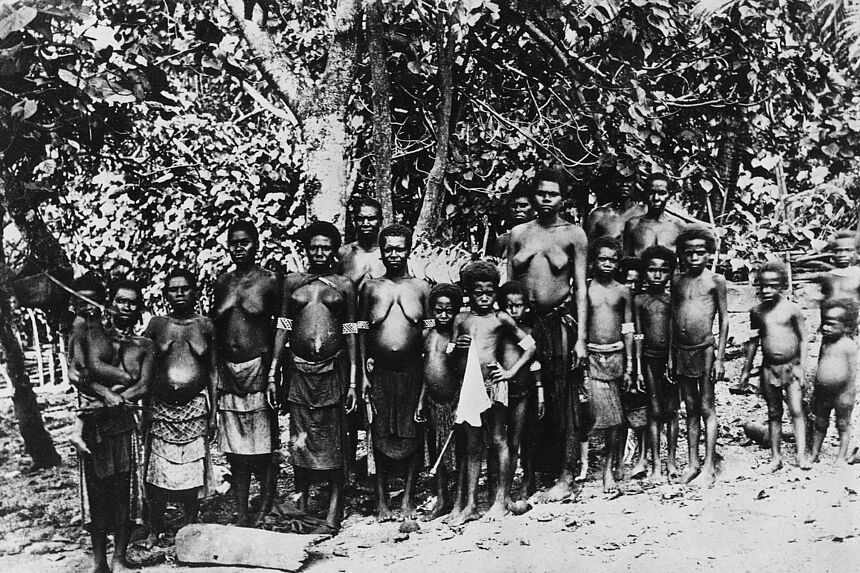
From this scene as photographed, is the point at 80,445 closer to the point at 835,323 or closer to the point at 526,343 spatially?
the point at 526,343

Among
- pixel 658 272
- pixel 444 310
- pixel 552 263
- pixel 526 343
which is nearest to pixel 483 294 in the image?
pixel 444 310

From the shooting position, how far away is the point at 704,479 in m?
4.85

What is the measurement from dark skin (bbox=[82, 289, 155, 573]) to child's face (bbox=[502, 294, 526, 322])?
2.01m

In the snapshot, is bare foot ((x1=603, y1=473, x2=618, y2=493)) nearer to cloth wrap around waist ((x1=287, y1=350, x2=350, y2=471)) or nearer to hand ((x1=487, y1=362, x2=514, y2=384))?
hand ((x1=487, y1=362, x2=514, y2=384))

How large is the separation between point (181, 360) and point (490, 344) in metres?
1.75

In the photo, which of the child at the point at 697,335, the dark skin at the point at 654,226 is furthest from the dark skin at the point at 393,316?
the child at the point at 697,335

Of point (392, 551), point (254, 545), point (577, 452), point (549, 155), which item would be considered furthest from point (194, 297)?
point (549, 155)

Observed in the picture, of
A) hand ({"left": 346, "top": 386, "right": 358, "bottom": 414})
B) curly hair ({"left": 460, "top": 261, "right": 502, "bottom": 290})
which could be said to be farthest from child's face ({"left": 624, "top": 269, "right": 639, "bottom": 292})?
hand ({"left": 346, "top": 386, "right": 358, "bottom": 414})

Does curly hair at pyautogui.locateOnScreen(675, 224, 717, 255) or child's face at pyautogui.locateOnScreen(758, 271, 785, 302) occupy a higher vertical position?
curly hair at pyautogui.locateOnScreen(675, 224, 717, 255)

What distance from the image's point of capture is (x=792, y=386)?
4770 millimetres

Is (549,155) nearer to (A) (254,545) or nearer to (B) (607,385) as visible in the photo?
(B) (607,385)

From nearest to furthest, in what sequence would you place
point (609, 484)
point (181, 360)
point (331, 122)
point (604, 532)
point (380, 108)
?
1. point (604, 532)
2. point (181, 360)
3. point (609, 484)
4. point (331, 122)
5. point (380, 108)

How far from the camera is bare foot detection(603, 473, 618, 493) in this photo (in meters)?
4.91

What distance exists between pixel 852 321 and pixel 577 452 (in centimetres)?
177
